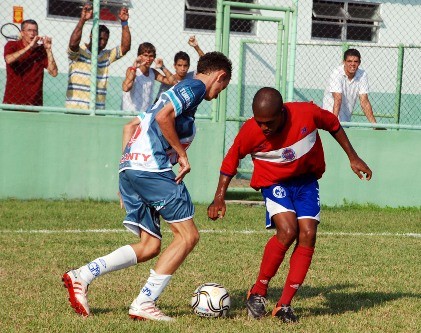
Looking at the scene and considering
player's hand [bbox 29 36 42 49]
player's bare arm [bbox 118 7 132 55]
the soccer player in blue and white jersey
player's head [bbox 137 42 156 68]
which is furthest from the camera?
player's head [bbox 137 42 156 68]

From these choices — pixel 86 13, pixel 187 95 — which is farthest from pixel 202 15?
pixel 187 95

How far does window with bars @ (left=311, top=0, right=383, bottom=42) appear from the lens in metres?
18.9

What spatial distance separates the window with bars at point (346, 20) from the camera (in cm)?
1894

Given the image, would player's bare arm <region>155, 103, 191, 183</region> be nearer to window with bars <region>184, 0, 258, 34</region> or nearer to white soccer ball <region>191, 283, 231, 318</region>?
white soccer ball <region>191, 283, 231, 318</region>

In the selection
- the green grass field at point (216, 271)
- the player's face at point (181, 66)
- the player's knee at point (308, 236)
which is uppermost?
the player's face at point (181, 66)

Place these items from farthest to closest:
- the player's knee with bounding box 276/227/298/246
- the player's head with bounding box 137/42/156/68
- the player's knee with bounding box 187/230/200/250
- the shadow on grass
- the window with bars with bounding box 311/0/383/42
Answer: the window with bars with bounding box 311/0/383/42 → the player's head with bounding box 137/42/156/68 → the shadow on grass → the player's knee with bounding box 276/227/298/246 → the player's knee with bounding box 187/230/200/250

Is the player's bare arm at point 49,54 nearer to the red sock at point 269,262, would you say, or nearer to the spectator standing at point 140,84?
the spectator standing at point 140,84

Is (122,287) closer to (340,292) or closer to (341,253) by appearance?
(340,292)

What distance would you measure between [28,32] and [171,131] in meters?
6.57

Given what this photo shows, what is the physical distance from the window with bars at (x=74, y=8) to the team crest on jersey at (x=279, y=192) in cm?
987

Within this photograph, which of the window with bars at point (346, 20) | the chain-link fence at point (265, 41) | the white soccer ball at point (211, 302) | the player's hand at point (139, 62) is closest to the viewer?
the white soccer ball at point (211, 302)

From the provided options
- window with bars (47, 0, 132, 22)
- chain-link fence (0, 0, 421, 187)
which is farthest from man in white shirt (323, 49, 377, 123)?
window with bars (47, 0, 132, 22)

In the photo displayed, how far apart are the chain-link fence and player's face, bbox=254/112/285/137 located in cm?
706

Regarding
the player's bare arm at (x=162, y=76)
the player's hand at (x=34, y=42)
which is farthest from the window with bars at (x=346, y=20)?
the player's hand at (x=34, y=42)
